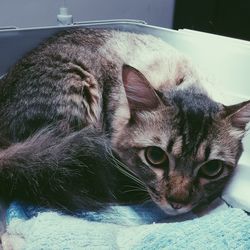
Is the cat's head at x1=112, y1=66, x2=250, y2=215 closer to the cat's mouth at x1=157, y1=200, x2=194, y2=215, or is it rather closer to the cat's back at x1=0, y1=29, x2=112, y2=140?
the cat's mouth at x1=157, y1=200, x2=194, y2=215

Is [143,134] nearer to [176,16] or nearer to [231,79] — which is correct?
[231,79]

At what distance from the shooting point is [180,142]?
3.75ft

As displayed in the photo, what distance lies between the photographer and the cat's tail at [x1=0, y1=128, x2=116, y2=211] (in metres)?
1.12

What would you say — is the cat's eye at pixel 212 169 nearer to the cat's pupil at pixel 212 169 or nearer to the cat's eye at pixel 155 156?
the cat's pupil at pixel 212 169

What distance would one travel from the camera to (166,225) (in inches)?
42.8

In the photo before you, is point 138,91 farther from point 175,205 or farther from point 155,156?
point 175,205

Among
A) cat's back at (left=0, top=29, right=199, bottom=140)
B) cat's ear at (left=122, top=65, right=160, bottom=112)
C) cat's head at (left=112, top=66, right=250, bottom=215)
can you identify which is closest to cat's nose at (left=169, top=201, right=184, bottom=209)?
cat's head at (left=112, top=66, right=250, bottom=215)

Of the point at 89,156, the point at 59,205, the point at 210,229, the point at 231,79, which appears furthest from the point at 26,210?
the point at 231,79

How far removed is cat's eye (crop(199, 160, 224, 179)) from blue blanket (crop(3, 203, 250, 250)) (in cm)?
11

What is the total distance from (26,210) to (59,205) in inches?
3.8

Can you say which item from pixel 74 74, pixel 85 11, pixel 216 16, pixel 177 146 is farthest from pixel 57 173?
pixel 216 16

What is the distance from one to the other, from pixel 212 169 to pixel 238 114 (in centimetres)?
17

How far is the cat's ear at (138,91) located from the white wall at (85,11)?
0.91m

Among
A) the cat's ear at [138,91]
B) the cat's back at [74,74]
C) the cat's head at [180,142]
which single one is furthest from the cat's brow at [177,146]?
the cat's back at [74,74]
